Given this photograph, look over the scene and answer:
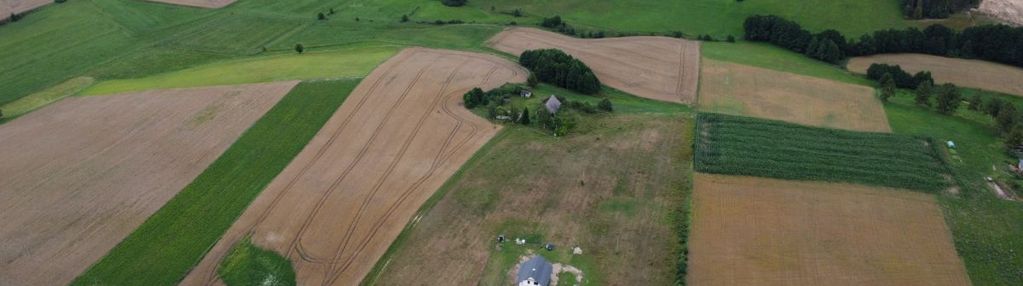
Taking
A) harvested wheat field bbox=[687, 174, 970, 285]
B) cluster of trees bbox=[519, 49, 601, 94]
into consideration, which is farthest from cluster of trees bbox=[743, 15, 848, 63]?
harvested wheat field bbox=[687, 174, 970, 285]

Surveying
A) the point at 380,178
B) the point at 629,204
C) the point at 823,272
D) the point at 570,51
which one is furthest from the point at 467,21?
the point at 823,272

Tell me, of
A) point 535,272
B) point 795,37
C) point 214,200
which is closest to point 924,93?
point 795,37

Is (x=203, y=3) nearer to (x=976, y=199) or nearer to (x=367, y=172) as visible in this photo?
(x=367, y=172)

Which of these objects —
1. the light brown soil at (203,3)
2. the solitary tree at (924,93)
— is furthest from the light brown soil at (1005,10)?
the light brown soil at (203,3)

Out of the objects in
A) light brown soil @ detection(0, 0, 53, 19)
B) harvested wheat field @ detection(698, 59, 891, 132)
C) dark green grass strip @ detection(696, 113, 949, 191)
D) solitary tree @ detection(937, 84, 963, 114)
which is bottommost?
dark green grass strip @ detection(696, 113, 949, 191)

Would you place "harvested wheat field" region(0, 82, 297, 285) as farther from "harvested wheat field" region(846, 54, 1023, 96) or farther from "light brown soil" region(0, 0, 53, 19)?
"harvested wheat field" region(846, 54, 1023, 96)

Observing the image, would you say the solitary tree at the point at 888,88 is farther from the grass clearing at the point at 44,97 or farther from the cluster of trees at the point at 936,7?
the grass clearing at the point at 44,97
